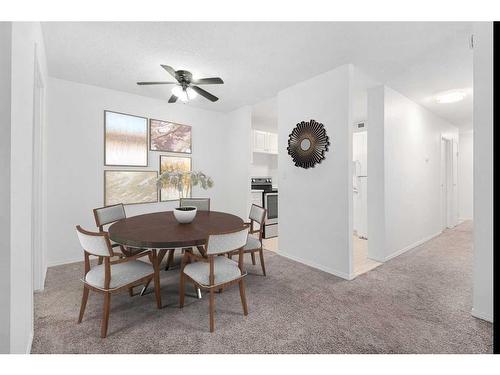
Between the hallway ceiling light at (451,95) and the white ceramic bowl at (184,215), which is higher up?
the hallway ceiling light at (451,95)

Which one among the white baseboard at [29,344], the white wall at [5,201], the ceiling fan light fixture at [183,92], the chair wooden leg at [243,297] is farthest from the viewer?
the ceiling fan light fixture at [183,92]

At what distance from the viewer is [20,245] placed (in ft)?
4.06

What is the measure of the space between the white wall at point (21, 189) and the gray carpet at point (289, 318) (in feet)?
1.29

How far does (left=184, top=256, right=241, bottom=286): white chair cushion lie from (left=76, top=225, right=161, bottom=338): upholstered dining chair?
13.6 inches

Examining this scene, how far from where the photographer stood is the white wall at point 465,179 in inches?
242

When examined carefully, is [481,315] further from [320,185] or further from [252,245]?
[252,245]

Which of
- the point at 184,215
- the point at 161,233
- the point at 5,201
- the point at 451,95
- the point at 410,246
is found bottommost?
the point at 410,246

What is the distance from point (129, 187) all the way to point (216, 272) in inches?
99.0

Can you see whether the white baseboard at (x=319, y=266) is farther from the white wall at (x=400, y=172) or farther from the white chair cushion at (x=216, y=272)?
the white chair cushion at (x=216, y=272)

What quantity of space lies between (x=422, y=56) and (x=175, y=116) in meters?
3.62

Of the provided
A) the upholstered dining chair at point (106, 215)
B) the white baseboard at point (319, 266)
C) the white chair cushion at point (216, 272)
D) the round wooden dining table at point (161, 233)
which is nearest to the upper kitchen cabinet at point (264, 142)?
the white baseboard at point (319, 266)

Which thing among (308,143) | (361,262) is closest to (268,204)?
(308,143)

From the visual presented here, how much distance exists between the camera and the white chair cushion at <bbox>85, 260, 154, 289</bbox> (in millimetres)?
1649

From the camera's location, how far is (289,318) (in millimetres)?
1830
